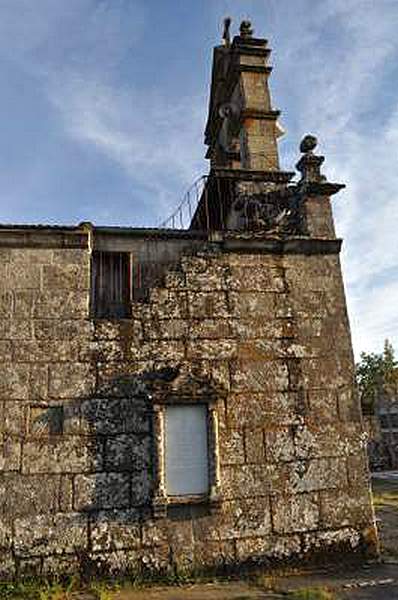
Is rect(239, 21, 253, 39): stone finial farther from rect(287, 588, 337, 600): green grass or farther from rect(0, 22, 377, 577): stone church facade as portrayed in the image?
rect(287, 588, 337, 600): green grass

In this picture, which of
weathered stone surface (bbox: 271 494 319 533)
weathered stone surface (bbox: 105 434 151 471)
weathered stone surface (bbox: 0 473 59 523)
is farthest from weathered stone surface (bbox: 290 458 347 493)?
weathered stone surface (bbox: 0 473 59 523)

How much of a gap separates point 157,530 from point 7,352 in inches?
112

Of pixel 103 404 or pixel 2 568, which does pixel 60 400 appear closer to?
pixel 103 404

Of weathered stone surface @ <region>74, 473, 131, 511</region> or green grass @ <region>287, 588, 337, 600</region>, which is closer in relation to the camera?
green grass @ <region>287, 588, 337, 600</region>

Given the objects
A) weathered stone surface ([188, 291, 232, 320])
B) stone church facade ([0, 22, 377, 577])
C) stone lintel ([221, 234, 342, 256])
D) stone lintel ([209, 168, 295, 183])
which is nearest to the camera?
stone church facade ([0, 22, 377, 577])

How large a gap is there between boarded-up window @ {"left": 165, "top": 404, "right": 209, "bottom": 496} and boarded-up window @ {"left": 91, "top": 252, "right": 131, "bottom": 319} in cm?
159

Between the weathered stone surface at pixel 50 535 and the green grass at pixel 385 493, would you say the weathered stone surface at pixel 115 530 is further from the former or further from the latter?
the green grass at pixel 385 493

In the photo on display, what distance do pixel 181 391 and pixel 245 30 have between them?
743 cm

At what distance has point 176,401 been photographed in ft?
21.1

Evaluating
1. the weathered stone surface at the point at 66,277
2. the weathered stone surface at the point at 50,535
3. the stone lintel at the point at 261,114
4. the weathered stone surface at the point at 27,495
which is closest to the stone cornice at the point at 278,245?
the weathered stone surface at the point at 66,277

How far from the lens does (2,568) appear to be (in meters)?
5.72

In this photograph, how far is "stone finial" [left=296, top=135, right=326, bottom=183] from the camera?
8.05 metres

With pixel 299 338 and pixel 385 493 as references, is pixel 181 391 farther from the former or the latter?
pixel 385 493

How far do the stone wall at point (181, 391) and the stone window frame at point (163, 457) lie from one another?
0.30ft
